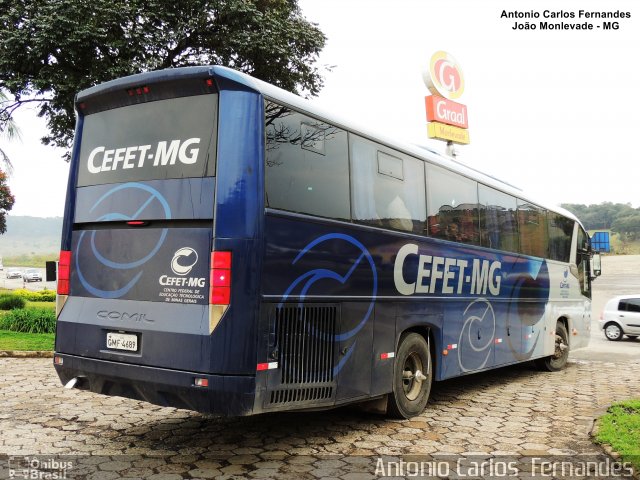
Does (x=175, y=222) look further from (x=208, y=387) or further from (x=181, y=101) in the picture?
(x=208, y=387)

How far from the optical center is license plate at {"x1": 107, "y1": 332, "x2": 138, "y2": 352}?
5121 mm

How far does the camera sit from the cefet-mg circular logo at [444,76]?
22.7 m

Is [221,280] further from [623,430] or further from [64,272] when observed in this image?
[623,430]

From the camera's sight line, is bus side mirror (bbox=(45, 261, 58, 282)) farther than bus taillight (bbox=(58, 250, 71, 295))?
Yes

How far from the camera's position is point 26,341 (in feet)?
40.5

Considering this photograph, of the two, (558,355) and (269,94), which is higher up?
(269,94)

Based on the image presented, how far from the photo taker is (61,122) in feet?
57.7

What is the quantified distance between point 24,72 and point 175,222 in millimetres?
13435

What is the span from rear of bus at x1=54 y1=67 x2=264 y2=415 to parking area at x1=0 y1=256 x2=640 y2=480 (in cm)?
59

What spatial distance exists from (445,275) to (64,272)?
453 centimetres

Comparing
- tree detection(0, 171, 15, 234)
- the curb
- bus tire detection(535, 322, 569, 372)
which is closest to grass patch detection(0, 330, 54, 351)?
the curb

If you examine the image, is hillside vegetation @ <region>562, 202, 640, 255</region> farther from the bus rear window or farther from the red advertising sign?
the bus rear window

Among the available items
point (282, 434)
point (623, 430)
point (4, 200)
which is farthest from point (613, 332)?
point (4, 200)

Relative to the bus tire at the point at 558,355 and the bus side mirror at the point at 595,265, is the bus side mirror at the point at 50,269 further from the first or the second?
the bus side mirror at the point at 595,265
